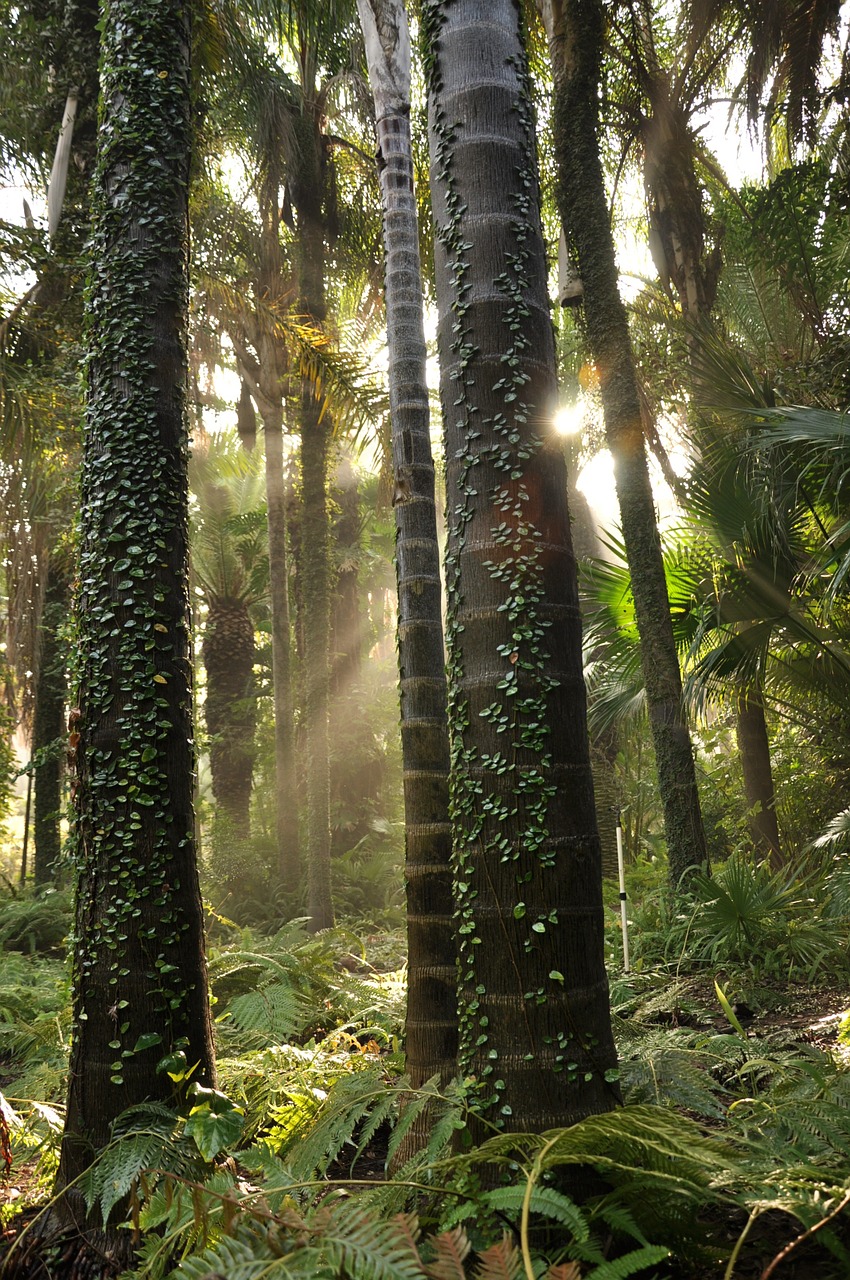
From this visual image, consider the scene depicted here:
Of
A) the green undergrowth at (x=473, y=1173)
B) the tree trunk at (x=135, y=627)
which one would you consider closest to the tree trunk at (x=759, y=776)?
the green undergrowth at (x=473, y=1173)

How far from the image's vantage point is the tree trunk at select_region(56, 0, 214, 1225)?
123 inches

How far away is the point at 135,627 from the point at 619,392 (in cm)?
526

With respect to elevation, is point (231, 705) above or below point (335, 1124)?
above

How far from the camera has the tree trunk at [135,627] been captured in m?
3.14

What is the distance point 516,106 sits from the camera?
292cm

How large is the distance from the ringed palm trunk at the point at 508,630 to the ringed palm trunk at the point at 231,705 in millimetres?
13806

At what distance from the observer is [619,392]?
743 cm

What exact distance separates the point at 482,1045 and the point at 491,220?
2450mm

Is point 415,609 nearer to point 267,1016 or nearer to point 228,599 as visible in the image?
point 267,1016

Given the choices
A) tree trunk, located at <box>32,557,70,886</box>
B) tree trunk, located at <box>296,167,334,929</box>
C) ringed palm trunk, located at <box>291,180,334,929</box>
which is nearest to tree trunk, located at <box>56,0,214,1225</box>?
ringed palm trunk, located at <box>291,180,334,929</box>

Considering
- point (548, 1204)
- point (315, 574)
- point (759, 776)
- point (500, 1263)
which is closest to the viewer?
point (500, 1263)

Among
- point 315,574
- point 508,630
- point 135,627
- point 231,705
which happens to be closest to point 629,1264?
point 508,630

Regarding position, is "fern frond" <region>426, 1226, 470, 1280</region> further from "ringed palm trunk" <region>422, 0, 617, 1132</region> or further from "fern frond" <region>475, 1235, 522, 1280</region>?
"ringed palm trunk" <region>422, 0, 617, 1132</region>

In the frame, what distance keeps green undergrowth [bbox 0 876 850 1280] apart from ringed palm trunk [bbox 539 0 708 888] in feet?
8.48
